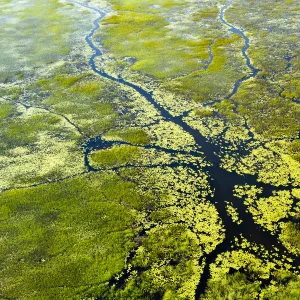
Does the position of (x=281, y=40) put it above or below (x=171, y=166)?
above

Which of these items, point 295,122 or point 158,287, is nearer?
point 158,287

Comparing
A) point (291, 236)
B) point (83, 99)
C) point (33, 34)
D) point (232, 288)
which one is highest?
point (33, 34)

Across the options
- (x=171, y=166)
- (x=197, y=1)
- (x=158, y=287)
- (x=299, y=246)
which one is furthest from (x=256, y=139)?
(x=197, y=1)

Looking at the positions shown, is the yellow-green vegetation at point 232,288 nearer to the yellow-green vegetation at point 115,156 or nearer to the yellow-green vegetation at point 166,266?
the yellow-green vegetation at point 166,266

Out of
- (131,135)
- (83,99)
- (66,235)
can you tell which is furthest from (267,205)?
(83,99)

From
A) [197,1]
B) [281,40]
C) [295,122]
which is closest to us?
[295,122]

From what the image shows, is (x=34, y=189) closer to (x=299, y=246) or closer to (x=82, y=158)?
(x=82, y=158)

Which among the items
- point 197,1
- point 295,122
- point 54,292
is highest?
point 197,1

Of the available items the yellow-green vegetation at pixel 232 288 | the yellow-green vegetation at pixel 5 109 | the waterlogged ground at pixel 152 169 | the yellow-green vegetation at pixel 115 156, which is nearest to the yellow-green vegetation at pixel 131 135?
the waterlogged ground at pixel 152 169

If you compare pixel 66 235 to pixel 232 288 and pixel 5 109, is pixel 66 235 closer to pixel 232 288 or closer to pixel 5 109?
pixel 232 288

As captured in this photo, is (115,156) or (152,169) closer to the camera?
(152,169)
